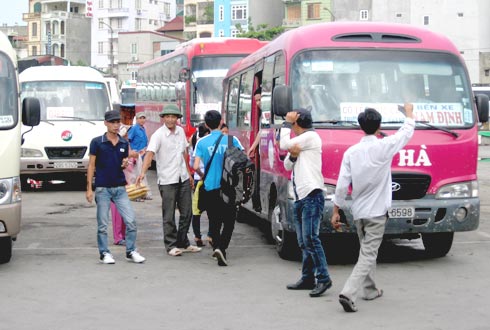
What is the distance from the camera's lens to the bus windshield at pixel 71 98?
22359 millimetres

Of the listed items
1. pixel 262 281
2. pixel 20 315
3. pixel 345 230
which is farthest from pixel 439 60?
pixel 20 315

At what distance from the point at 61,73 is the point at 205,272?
41.9 feet

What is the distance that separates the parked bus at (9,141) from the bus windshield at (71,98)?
978 cm

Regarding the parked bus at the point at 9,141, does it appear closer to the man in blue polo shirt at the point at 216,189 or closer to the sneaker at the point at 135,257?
the sneaker at the point at 135,257

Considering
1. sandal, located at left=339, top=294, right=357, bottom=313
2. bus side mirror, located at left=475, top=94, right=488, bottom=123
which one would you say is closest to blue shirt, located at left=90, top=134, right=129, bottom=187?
sandal, located at left=339, top=294, right=357, bottom=313

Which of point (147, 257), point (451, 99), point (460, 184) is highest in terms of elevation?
point (451, 99)

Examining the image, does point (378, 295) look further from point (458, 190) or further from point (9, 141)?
point (9, 141)

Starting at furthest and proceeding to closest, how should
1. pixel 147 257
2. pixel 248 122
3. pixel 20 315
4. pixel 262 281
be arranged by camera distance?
pixel 248 122 < pixel 147 257 < pixel 262 281 < pixel 20 315

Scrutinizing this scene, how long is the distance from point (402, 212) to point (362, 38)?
218 cm

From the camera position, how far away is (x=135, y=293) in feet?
32.4

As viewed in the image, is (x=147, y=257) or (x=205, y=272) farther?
(x=147, y=257)

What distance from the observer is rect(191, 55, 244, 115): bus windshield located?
23.7m

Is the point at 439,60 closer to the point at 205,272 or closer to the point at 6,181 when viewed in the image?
the point at 205,272

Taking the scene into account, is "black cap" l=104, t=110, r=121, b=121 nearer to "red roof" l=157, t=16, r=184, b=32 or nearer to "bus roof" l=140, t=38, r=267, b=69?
"bus roof" l=140, t=38, r=267, b=69
